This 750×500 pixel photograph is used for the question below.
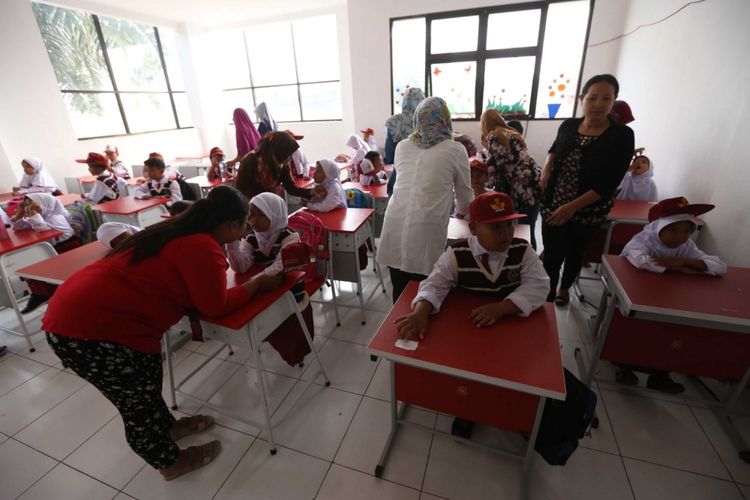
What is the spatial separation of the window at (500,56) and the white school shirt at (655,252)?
473 cm

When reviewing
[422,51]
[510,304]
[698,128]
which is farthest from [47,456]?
[422,51]

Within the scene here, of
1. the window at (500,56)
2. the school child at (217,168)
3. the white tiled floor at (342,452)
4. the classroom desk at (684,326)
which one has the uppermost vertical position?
the window at (500,56)

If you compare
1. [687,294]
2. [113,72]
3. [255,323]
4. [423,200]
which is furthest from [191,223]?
[113,72]

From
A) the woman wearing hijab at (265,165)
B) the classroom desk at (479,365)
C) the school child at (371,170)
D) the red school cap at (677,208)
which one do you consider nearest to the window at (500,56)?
the school child at (371,170)

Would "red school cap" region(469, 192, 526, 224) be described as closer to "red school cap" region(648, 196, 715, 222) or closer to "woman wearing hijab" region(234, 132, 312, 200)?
"red school cap" region(648, 196, 715, 222)

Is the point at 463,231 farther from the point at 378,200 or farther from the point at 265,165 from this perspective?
the point at 265,165

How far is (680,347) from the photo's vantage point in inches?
61.9

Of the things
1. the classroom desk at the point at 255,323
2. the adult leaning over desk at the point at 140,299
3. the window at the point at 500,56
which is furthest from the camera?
the window at the point at 500,56

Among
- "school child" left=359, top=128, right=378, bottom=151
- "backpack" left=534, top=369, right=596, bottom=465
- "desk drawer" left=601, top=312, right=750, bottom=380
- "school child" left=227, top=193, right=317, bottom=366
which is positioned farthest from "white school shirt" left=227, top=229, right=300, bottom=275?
"school child" left=359, top=128, right=378, bottom=151

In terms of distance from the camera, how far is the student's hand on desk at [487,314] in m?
1.28

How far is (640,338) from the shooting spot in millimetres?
1646

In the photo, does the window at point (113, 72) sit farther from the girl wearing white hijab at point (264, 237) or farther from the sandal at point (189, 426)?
the sandal at point (189, 426)

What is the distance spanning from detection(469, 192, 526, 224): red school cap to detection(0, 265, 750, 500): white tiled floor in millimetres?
1170

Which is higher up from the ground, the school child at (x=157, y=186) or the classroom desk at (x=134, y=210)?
the school child at (x=157, y=186)
